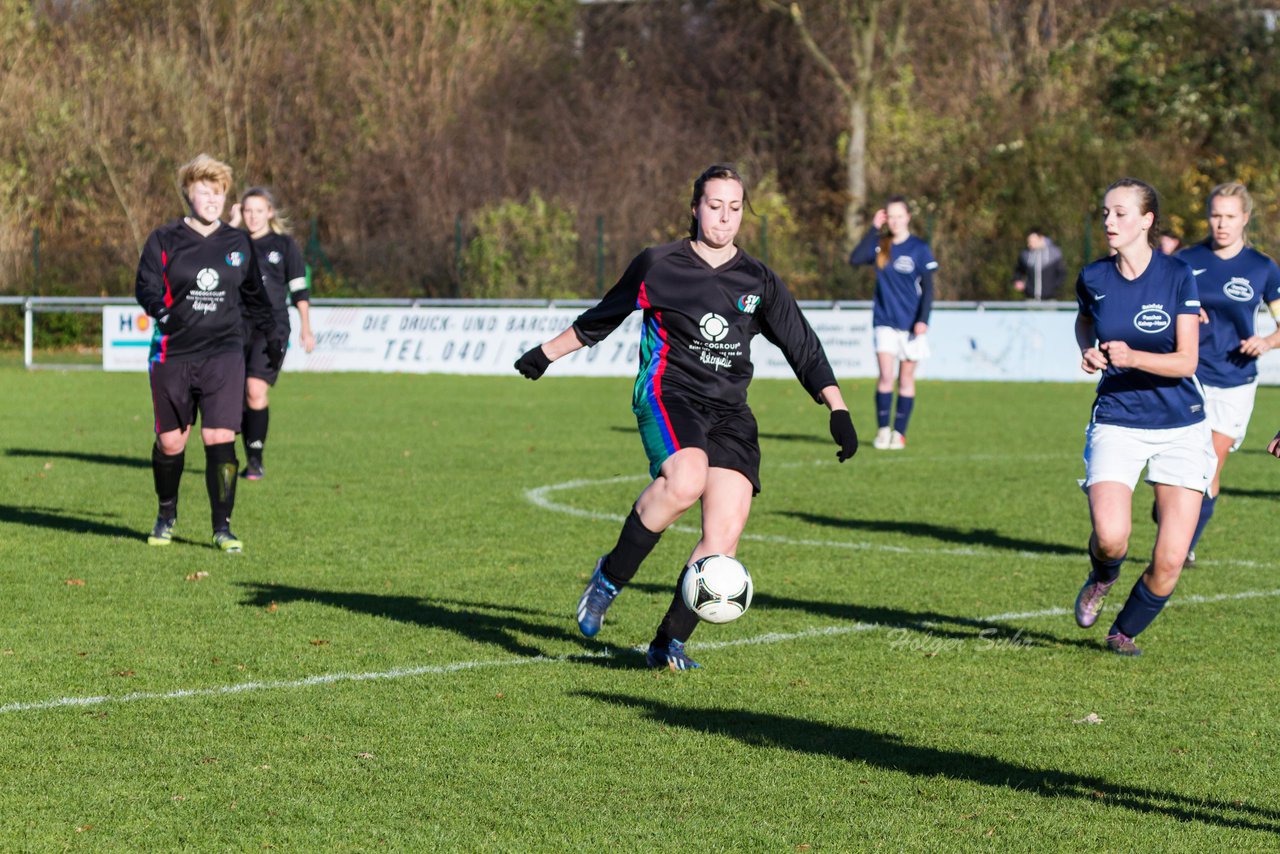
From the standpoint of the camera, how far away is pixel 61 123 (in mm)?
37125

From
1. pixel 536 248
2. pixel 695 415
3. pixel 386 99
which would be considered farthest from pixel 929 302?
pixel 386 99

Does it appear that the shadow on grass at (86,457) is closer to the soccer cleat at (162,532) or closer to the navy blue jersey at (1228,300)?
the soccer cleat at (162,532)

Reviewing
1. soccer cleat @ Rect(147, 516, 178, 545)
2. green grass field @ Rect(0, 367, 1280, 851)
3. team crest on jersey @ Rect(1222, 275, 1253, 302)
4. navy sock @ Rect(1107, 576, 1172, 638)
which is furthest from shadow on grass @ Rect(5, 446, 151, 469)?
navy sock @ Rect(1107, 576, 1172, 638)

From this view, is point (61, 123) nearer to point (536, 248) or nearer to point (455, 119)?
point (455, 119)

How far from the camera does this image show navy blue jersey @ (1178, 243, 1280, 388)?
28.7 feet

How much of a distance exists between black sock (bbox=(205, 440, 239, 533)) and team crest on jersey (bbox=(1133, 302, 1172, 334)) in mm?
5131

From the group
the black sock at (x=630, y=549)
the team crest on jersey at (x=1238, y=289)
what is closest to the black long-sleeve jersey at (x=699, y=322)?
the black sock at (x=630, y=549)

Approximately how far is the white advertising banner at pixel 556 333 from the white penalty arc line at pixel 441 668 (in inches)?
678

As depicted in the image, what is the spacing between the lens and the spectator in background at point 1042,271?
27750 mm

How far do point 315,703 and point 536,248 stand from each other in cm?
2662

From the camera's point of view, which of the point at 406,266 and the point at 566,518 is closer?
the point at 566,518

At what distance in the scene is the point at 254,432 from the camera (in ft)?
44.0

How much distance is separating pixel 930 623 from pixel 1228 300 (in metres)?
2.35

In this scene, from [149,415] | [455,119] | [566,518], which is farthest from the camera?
[455,119]
